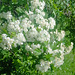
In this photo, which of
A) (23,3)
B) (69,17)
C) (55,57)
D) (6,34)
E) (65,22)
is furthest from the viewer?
(69,17)

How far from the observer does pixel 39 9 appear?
3.07m

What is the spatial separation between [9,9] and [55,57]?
3.62ft

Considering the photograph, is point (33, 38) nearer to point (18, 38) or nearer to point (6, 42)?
point (18, 38)

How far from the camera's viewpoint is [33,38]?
2723 mm

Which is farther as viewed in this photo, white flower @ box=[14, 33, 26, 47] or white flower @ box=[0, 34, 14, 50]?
white flower @ box=[14, 33, 26, 47]

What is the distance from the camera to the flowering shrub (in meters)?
2.59

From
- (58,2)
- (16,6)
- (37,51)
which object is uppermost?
(58,2)

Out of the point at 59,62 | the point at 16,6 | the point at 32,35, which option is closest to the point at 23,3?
the point at 16,6

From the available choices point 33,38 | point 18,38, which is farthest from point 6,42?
point 33,38

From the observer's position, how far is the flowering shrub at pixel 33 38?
2586 mm

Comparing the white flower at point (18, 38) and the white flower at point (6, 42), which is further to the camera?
the white flower at point (18, 38)

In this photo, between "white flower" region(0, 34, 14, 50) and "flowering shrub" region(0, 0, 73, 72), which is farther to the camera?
"flowering shrub" region(0, 0, 73, 72)

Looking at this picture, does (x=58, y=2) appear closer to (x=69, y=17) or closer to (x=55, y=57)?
(x=69, y=17)

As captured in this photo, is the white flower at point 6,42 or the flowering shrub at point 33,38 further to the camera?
the flowering shrub at point 33,38
